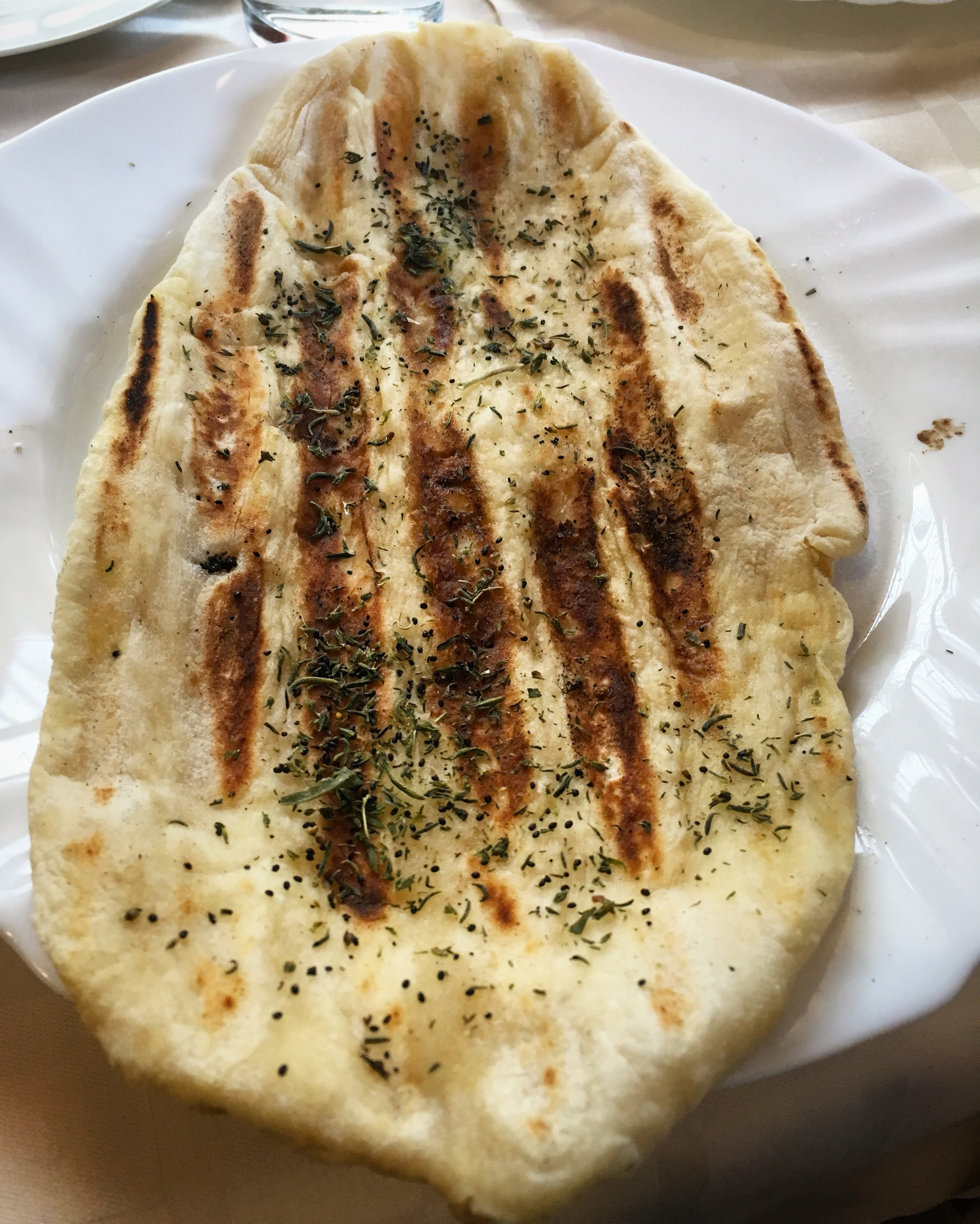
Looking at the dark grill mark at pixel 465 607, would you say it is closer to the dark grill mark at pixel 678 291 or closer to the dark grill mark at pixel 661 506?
the dark grill mark at pixel 661 506

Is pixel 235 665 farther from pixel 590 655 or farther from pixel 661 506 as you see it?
pixel 661 506

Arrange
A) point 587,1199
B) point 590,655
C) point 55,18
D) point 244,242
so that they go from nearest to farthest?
point 587,1199
point 590,655
point 244,242
point 55,18

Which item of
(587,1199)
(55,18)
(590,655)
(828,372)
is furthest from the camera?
(55,18)

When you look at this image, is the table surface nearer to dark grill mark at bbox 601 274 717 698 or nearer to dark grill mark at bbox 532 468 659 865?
dark grill mark at bbox 532 468 659 865

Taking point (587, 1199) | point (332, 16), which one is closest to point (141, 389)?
point (587, 1199)

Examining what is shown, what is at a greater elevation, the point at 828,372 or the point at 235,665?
the point at 828,372

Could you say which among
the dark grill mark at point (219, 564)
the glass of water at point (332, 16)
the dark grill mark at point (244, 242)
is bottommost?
the dark grill mark at point (219, 564)

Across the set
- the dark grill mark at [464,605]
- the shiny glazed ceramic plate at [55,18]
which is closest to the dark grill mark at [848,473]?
the dark grill mark at [464,605]
